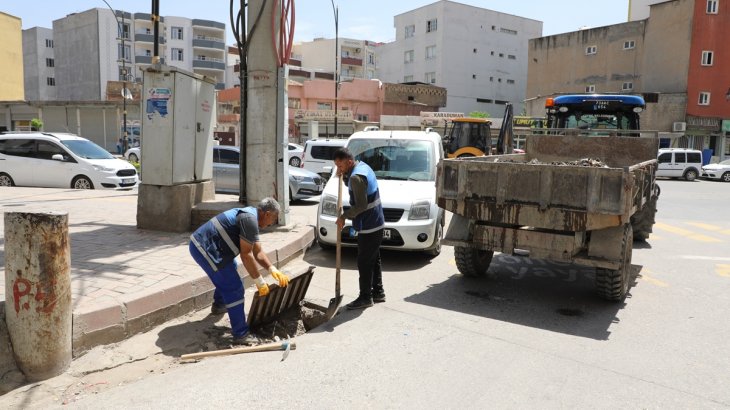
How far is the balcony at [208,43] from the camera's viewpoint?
6744 centimetres

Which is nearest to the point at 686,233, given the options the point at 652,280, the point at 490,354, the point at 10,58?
the point at 652,280

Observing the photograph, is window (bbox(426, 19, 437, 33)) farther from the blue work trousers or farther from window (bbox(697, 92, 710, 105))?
the blue work trousers

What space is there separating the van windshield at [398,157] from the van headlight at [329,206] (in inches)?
41.8

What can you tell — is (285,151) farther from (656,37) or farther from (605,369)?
(656,37)

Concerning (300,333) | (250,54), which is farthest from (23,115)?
(300,333)

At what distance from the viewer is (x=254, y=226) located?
14.4 feet

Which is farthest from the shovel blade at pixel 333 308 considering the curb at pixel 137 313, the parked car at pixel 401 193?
the parked car at pixel 401 193

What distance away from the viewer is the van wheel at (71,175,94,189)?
1440 cm

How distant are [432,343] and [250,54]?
578cm

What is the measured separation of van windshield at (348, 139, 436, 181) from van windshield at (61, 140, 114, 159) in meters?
9.04

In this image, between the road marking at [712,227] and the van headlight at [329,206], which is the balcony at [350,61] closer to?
the road marking at [712,227]

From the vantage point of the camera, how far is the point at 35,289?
3791mm

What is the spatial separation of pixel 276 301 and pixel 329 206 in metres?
3.07

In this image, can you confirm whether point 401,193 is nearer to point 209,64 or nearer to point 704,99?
point 704,99
